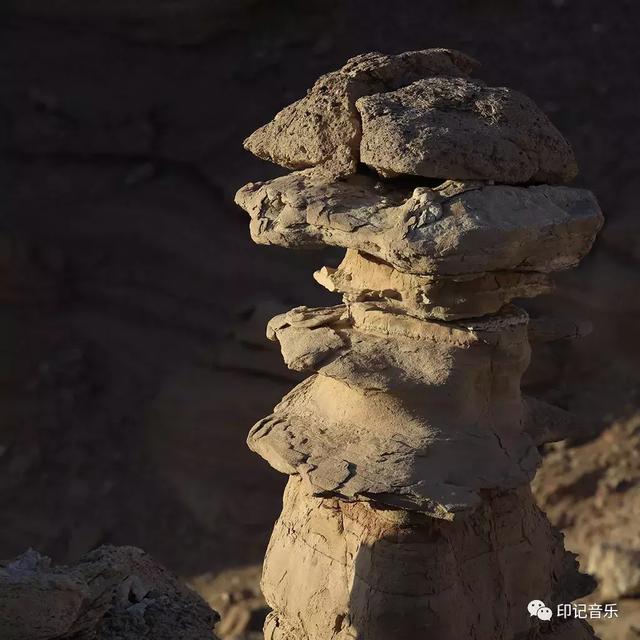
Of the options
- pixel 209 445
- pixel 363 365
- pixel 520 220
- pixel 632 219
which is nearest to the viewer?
pixel 520 220

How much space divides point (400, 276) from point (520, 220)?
16.2 inches

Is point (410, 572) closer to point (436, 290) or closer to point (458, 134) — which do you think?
point (436, 290)

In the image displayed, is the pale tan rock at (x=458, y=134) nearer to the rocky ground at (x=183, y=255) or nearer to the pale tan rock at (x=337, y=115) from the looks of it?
the pale tan rock at (x=337, y=115)

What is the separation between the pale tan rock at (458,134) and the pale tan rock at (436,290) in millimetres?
290

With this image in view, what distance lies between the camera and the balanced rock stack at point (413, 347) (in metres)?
2.69

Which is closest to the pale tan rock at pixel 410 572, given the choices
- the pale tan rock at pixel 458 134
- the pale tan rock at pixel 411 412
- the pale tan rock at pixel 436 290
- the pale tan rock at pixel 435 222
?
the pale tan rock at pixel 411 412

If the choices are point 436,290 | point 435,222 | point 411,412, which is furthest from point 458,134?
point 411,412

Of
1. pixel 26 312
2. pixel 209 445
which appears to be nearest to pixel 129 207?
pixel 26 312

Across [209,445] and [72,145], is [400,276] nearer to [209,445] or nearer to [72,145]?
[209,445]

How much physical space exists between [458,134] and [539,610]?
1.51m

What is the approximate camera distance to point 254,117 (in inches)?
271

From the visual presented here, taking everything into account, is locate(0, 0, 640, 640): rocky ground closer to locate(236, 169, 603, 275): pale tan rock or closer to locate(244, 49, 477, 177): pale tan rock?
A: locate(244, 49, 477, 177): pale tan rock

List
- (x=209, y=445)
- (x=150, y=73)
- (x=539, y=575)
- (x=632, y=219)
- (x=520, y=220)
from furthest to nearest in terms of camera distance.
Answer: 1. (x=150, y=73)
2. (x=209, y=445)
3. (x=632, y=219)
4. (x=539, y=575)
5. (x=520, y=220)

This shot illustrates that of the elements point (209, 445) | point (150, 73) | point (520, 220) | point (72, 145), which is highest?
point (520, 220)
